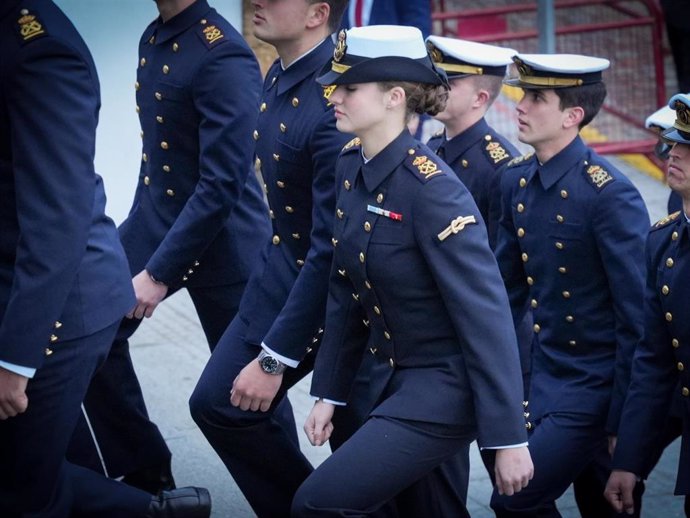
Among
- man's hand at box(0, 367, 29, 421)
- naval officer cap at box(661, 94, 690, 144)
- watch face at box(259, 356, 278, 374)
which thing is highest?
naval officer cap at box(661, 94, 690, 144)

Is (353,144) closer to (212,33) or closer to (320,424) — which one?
(320,424)

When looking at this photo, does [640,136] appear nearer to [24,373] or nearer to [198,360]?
[198,360]

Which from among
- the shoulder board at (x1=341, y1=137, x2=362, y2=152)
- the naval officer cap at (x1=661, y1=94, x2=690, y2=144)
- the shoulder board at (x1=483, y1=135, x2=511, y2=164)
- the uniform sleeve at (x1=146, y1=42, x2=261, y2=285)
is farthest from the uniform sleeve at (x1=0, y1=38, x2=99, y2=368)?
the shoulder board at (x1=483, y1=135, x2=511, y2=164)

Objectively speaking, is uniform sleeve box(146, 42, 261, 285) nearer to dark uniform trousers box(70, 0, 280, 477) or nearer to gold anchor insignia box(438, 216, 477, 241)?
dark uniform trousers box(70, 0, 280, 477)

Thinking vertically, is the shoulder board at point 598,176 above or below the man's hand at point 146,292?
above

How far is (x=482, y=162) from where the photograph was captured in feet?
18.6

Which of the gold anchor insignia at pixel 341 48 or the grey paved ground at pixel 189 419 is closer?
the gold anchor insignia at pixel 341 48

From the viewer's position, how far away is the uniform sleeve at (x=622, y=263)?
490cm

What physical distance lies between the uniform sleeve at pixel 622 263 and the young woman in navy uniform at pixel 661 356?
0.09m

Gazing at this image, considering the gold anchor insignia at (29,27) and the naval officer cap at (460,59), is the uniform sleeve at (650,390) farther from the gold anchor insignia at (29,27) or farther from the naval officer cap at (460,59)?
the gold anchor insignia at (29,27)

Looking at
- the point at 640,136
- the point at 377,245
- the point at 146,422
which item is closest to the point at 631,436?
the point at 377,245

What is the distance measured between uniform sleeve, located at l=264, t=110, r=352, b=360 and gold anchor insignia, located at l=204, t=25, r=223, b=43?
784 millimetres

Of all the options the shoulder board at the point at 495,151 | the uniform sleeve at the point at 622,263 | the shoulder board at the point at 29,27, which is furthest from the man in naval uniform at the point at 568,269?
the shoulder board at the point at 29,27

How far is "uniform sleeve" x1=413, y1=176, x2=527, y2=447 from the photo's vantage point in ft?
13.7
